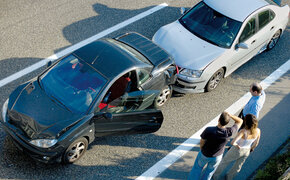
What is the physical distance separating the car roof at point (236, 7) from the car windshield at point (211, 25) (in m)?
0.11

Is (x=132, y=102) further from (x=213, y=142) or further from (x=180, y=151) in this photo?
(x=213, y=142)

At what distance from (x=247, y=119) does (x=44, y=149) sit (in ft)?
11.4

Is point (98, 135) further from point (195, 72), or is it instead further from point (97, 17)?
point (97, 17)

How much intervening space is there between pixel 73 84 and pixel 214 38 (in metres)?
3.84

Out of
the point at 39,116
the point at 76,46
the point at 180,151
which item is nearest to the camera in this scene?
the point at 39,116

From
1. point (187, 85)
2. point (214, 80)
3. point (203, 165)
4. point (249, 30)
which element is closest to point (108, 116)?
point (203, 165)

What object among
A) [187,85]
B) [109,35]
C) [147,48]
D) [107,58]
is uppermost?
[107,58]

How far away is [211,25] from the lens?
9102mm

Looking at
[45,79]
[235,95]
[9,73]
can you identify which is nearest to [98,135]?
[45,79]

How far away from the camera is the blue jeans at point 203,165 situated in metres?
6.18

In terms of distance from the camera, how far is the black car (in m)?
6.41

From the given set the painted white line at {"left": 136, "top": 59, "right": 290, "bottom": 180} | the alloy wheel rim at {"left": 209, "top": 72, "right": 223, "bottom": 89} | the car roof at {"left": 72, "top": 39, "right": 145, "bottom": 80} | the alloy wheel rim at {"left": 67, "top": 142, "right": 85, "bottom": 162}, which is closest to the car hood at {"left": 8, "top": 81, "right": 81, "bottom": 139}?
the alloy wheel rim at {"left": 67, "top": 142, "right": 85, "bottom": 162}

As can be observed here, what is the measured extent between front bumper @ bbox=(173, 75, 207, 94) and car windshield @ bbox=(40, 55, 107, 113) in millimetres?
2200

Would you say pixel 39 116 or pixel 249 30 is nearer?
pixel 39 116
